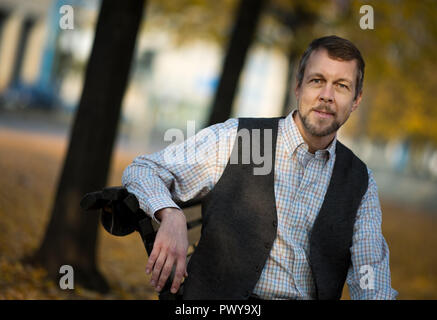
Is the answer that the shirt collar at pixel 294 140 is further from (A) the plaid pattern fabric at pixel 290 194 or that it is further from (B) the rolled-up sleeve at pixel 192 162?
(B) the rolled-up sleeve at pixel 192 162

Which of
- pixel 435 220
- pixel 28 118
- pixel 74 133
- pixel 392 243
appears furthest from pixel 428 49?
pixel 28 118

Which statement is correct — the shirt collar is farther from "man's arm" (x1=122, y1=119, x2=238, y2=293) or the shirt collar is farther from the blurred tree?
the blurred tree

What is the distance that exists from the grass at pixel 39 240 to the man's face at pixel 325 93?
9.54ft

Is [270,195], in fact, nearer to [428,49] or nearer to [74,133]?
[74,133]

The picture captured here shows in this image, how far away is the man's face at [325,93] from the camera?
2385 millimetres

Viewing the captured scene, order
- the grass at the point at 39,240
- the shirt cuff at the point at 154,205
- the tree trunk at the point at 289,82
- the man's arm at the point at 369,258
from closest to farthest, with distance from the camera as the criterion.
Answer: the shirt cuff at the point at 154,205 < the man's arm at the point at 369,258 < the grass at the point at 39,240 < the tree trunk at the point at 289,82

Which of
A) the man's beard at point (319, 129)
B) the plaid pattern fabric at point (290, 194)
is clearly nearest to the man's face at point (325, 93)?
the man's beard at point (319, 129)

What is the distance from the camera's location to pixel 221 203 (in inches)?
93.6

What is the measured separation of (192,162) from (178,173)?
0.07 metres

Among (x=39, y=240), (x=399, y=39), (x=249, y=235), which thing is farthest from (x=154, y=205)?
(x=399, y=39)

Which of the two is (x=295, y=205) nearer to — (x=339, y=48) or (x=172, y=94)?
(x=339, y=48)

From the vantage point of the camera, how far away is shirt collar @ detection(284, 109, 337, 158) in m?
2.48

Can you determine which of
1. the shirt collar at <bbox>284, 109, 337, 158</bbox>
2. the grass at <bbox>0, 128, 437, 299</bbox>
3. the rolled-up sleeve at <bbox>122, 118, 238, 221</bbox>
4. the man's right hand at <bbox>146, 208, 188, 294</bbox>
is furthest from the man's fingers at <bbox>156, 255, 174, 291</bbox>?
the grass at <bbox>0, 128, 437, 299</bbox>

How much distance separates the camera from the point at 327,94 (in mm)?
2373
